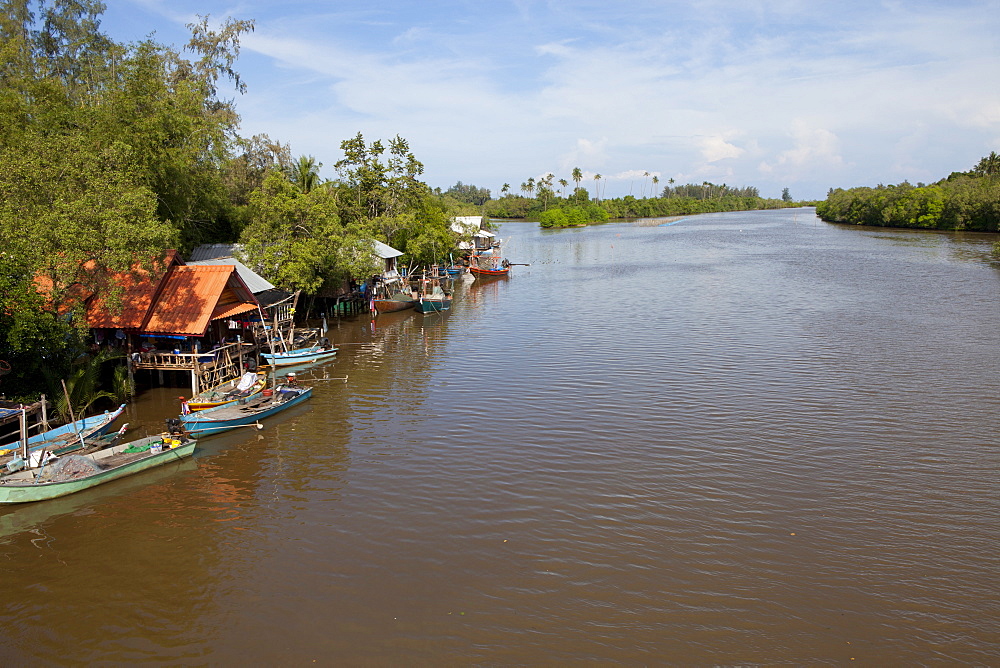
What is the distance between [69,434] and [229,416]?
3.56m

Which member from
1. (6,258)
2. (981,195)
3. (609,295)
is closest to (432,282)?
(609,295)

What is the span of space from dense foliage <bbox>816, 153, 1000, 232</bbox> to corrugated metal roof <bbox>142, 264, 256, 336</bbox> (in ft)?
269

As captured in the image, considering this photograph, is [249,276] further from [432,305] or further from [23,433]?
[432,305]

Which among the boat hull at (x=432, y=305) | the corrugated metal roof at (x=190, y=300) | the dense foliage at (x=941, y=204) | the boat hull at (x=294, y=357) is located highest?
the dense foliage at (x=941, y=204)

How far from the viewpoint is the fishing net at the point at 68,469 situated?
509 inches

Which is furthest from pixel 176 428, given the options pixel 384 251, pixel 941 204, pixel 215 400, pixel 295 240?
pixel 941 204

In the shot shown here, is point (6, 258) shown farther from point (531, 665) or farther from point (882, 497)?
point (882, 497)

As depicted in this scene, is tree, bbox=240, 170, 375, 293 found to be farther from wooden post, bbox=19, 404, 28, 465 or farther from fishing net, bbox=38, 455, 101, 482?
fishing net, bbox=38, 455, 101, 482

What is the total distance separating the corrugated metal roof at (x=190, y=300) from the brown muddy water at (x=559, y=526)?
2480 millimetres

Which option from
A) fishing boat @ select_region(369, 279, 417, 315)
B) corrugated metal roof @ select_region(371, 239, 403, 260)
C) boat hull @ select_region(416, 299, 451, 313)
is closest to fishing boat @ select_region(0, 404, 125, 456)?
fishing boat @ select_region(369, 279, 417, 315)

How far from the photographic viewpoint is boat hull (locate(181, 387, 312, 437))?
645 inches

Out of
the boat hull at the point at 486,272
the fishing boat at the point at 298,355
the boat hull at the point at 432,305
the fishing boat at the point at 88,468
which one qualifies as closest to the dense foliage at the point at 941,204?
the boat hull at the point at 486,272

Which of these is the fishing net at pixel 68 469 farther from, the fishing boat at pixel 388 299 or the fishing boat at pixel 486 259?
the fishing boat at pixel 486 259

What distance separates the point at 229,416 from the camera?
16.9m
